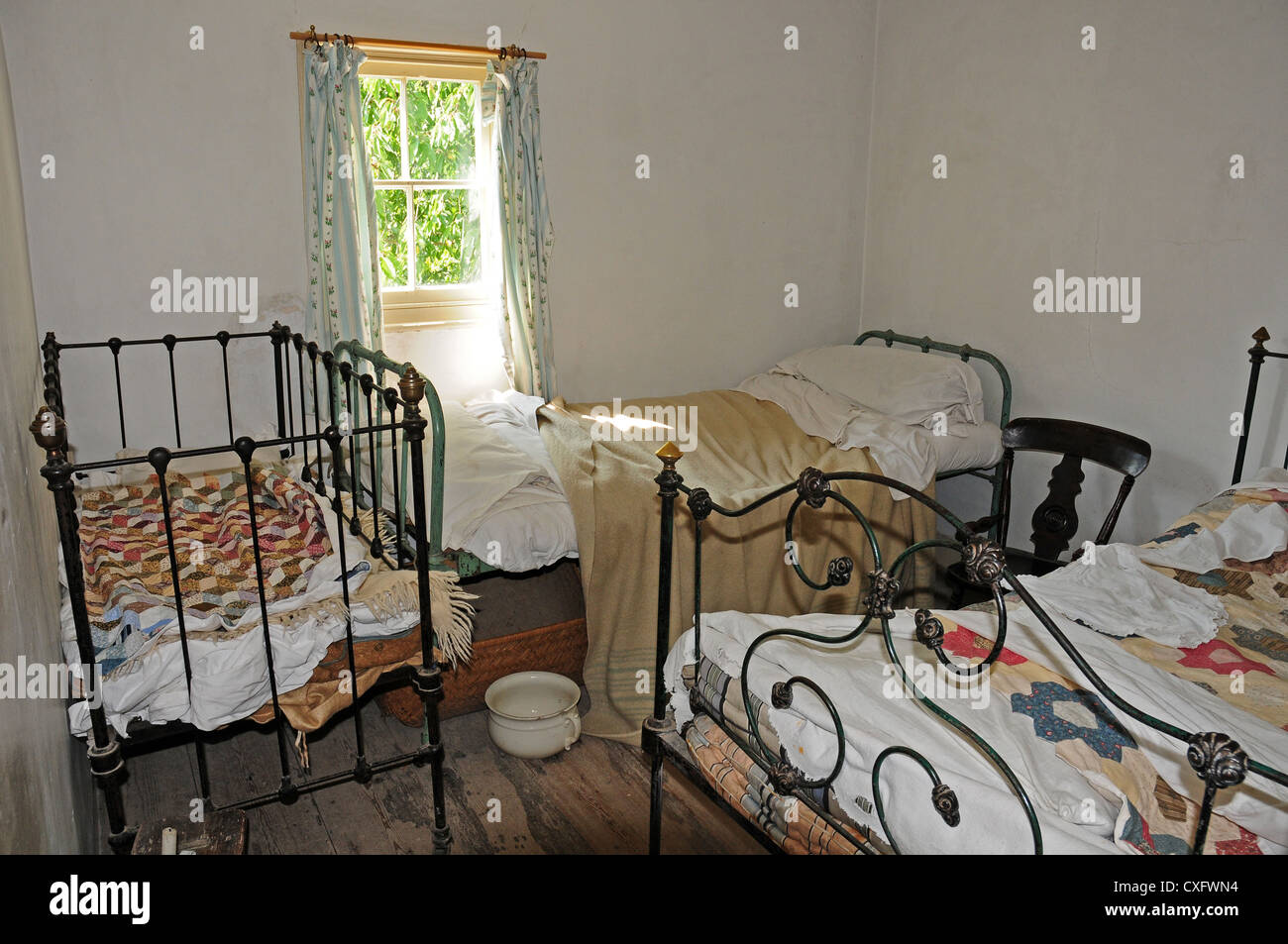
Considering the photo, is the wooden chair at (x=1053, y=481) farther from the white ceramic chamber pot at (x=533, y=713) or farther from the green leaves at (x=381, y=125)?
the green leaves at (x=381, y=125)

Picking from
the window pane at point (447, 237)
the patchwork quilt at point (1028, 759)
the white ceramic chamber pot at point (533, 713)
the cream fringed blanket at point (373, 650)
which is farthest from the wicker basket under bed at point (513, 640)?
the window pane at point (447, 237)

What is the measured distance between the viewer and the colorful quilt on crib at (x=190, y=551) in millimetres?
1972

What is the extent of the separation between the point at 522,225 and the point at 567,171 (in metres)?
0.34

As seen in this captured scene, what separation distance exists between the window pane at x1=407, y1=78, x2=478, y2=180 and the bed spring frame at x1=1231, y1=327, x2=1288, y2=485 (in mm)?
2880

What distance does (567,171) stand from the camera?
3.75 m

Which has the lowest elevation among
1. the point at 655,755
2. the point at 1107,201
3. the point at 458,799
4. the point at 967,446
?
the point at 458,799

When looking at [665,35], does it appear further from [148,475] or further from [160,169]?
[148,475]

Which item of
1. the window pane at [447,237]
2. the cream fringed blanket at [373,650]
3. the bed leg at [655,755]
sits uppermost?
the window pane at [447,237]

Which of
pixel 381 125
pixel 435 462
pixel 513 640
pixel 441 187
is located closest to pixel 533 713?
pixel 513 640

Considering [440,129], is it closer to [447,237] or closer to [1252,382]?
[447,237]

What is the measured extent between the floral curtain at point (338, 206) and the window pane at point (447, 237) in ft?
1.04

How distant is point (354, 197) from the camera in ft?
10.8

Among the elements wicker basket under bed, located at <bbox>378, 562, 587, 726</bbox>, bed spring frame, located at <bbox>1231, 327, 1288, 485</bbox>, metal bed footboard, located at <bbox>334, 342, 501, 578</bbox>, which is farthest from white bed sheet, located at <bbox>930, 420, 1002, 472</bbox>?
metal bed footboard, located at <bbox>334, 342, 501, 578</bbox>

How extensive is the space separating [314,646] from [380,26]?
7.94ft
